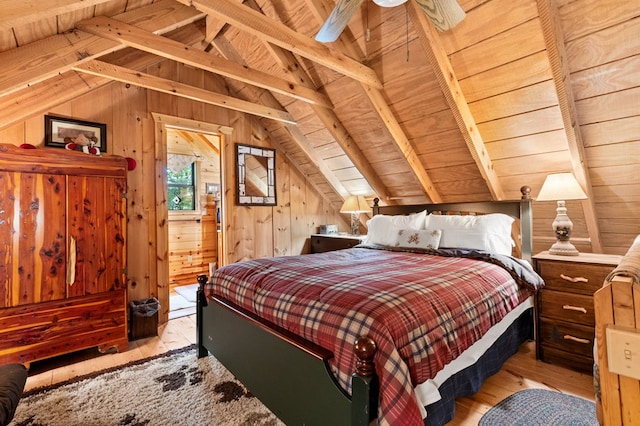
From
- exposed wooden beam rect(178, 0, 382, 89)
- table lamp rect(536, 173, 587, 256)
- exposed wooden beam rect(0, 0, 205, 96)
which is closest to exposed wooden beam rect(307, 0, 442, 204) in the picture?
exposed wooden beam rect(178, 0, 382, 89)

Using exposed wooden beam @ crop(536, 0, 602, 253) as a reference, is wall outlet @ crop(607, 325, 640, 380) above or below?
below

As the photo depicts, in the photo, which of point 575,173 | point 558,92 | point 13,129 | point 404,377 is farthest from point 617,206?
point 13,129

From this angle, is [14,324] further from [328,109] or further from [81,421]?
[328,109]

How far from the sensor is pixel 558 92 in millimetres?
1959

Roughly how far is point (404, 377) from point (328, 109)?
2.71m

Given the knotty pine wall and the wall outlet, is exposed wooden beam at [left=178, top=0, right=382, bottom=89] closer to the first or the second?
the knotty pine wall

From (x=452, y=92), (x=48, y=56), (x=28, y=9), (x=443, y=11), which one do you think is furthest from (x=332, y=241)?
(x=28, y=9)

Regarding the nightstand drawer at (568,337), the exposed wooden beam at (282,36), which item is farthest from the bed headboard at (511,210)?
the exposed wooden beam at (282,36)

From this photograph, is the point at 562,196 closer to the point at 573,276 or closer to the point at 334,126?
the point at 573,276

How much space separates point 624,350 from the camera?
1.86 feet

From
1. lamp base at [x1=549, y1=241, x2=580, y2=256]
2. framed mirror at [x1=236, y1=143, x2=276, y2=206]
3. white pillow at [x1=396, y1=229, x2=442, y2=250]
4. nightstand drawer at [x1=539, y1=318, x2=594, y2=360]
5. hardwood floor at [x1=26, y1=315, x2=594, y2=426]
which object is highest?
framed mirror at [x1=236, y1=143, x2=276, y2=206]

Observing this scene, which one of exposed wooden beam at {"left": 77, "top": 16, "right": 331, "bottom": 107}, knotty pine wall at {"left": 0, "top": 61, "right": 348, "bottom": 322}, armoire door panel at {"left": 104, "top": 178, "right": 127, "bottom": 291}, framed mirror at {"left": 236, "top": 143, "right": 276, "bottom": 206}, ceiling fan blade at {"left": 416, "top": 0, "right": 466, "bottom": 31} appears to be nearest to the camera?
ceiling fan blade at {"left": 416, "top": 0, "right": 466, "bottom": 31}

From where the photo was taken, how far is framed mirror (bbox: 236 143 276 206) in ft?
12.7

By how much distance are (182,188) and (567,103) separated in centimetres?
512
